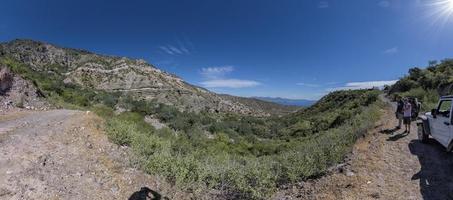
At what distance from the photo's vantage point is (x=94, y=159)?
336 inches

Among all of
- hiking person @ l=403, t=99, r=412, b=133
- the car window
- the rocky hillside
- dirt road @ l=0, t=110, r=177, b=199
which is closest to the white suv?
the car window

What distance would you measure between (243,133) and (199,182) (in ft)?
101

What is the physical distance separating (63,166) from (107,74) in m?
78.6

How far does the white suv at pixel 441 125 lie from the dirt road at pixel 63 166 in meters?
7.65

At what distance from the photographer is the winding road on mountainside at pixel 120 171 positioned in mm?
6695

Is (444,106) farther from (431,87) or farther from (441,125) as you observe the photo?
(431,87)

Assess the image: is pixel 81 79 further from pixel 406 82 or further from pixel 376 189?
pixel 376 189

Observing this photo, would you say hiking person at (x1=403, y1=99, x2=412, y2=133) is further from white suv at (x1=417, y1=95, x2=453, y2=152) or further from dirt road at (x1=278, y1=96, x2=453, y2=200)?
dirt road at (x1=278, y1=96, x2=453, y2=200)

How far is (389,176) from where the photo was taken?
781 cm

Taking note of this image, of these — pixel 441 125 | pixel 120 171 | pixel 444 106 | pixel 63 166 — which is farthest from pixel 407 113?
pixel 63 166

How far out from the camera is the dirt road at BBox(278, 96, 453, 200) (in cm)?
693

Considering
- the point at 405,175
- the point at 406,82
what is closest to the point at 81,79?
the point at 406,82

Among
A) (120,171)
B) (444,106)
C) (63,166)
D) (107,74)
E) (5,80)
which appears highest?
(107,74)

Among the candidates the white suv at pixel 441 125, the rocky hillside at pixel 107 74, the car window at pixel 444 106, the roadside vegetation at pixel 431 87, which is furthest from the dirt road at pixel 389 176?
the rocky hillside at pixel 107 74
